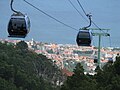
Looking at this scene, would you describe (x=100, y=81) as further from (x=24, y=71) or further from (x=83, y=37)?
(x=24, y=71)

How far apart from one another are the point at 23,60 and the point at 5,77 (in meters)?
10.6

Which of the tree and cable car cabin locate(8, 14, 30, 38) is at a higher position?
cable car cabin locate(8, 14, 30, 38)

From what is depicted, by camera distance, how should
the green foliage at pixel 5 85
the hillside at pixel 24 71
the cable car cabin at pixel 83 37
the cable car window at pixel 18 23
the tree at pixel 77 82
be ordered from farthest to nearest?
the hillside at pixel 24 71 < the green foliage at pixel 5 85 < the tree at pixel 77 82 < the cable car cabin at pixel 83 37 < the cable car window at pixel 18 23

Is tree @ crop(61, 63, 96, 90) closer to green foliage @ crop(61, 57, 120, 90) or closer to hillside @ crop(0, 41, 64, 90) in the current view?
green foliage @ crop(61, 57, 120, 90)

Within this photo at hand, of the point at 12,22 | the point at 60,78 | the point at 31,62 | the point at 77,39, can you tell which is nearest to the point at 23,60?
the point at 31,62

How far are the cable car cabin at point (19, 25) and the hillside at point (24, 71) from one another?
147ft

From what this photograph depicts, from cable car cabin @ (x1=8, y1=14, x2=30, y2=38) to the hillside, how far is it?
44.8 metres

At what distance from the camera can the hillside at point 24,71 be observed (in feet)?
203

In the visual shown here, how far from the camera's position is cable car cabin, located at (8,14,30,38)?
35.6ft

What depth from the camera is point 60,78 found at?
257ft

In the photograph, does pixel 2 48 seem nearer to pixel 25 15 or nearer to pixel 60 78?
pixel 60 78

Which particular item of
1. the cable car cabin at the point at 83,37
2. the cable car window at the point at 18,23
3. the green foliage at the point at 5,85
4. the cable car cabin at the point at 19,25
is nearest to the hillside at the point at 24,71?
the green foliage at the point at 5,85

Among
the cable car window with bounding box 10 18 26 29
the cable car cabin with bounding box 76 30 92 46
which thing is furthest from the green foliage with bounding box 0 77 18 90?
the cable car window with bounding box 10 18 26 29

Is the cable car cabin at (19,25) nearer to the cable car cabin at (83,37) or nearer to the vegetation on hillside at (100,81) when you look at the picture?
the cable car cabin at (83,37)
